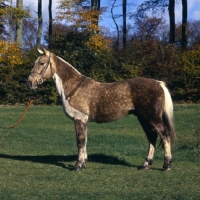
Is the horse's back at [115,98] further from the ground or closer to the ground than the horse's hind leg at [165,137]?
further from the ground

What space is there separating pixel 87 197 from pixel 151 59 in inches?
923

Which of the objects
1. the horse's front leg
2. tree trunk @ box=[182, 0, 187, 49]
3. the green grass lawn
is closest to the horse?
the horse's front leg

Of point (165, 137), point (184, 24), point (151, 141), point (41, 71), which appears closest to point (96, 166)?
point (151, 141)

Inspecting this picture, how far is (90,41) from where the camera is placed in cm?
3531

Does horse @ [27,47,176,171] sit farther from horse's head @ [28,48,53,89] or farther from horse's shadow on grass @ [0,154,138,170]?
horse's shadow on grass @ [0,154,138,170]

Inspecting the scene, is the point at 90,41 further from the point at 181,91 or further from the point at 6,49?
the point at 181,91

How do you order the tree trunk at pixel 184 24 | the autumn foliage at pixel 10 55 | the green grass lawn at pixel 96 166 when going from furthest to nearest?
1. the tree trunk at pixel 184 24
2. the autumn foliage at pixel 10 55
3. the green grass lawn at pixel 96 166

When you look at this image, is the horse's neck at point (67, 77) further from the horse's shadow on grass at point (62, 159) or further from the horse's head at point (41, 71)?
the horse's shadow on grass at point (62, 159)

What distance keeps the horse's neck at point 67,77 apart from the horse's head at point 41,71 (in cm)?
19

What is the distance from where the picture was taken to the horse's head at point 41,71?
10688 mm

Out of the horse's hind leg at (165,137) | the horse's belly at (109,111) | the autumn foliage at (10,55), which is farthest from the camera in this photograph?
the autumn foliage at (10,55)

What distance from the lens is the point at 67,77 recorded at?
10.8 m

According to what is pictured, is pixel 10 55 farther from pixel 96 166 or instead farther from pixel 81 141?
pixel 81 141

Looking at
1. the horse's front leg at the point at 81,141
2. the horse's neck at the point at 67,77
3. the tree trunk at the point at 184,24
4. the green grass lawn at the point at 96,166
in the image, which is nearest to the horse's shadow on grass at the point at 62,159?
the green grass lawn at the point at 96,166
